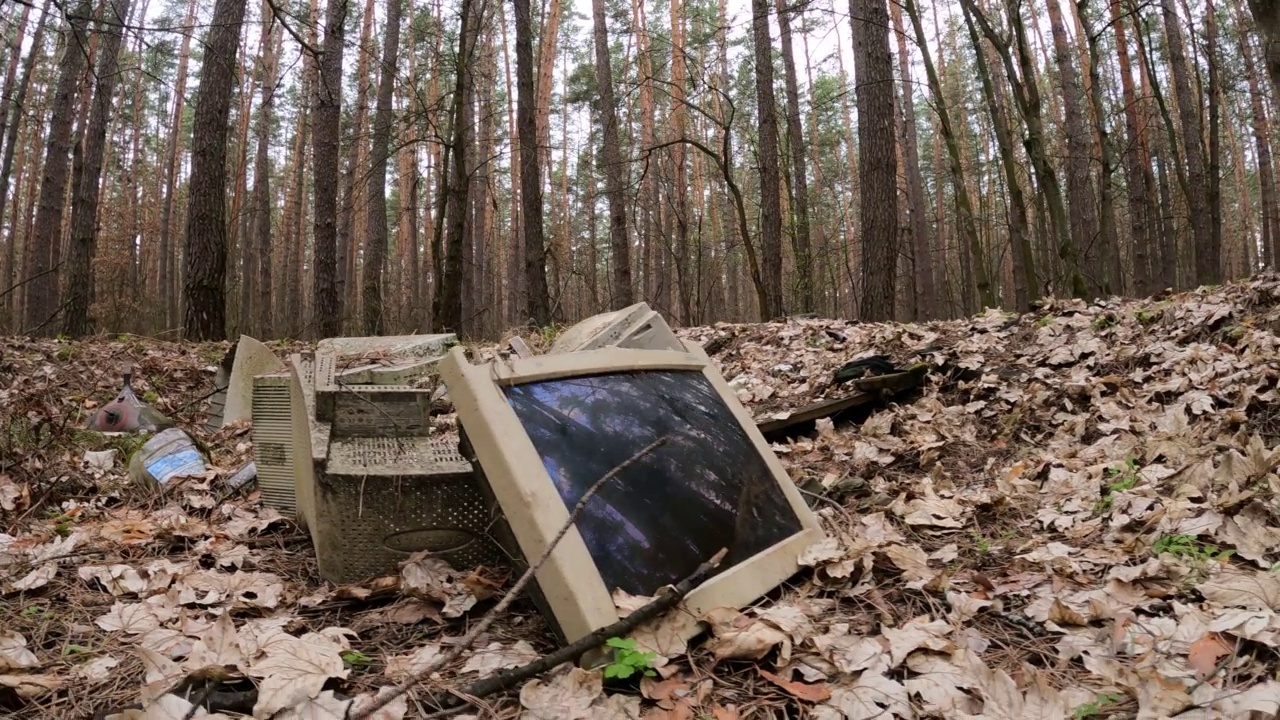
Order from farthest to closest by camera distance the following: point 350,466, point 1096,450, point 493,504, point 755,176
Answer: point 755,176 < point 1096,450 < point 350,466 < point 493,504

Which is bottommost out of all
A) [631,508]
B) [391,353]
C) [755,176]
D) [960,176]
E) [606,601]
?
[606,601]

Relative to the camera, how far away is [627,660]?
1512mm

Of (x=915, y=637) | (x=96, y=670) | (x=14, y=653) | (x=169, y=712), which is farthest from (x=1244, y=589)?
(x=14, y=653)

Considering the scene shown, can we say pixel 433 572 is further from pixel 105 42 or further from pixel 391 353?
pixel 105 42

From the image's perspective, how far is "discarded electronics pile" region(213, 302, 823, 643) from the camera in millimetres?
1667

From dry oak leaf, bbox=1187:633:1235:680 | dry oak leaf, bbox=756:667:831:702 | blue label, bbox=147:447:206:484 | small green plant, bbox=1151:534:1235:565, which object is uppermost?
blue label, bbox=147:447:206:484

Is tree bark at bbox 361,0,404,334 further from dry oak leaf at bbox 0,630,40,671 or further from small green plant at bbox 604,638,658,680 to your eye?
small green plant at bbox 604,638,658,680

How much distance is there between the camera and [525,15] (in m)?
9.32

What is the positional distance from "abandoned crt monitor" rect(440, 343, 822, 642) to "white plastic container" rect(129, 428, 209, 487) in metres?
Answer: 2.32

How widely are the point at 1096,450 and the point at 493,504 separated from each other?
2454mm

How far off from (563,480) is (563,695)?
479 millimetres

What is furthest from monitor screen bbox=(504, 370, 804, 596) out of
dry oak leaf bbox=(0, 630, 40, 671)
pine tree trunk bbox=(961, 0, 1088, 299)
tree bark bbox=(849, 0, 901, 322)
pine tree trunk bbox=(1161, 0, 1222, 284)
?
pine tree trunk bbox=(1161, 0, 1222, 284)

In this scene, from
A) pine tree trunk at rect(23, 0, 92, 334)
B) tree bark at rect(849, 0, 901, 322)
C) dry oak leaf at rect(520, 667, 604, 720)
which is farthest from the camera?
pine tree trunk at rect(23, 0, 92, 334)

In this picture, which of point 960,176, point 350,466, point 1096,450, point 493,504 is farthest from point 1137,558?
point 960,176
